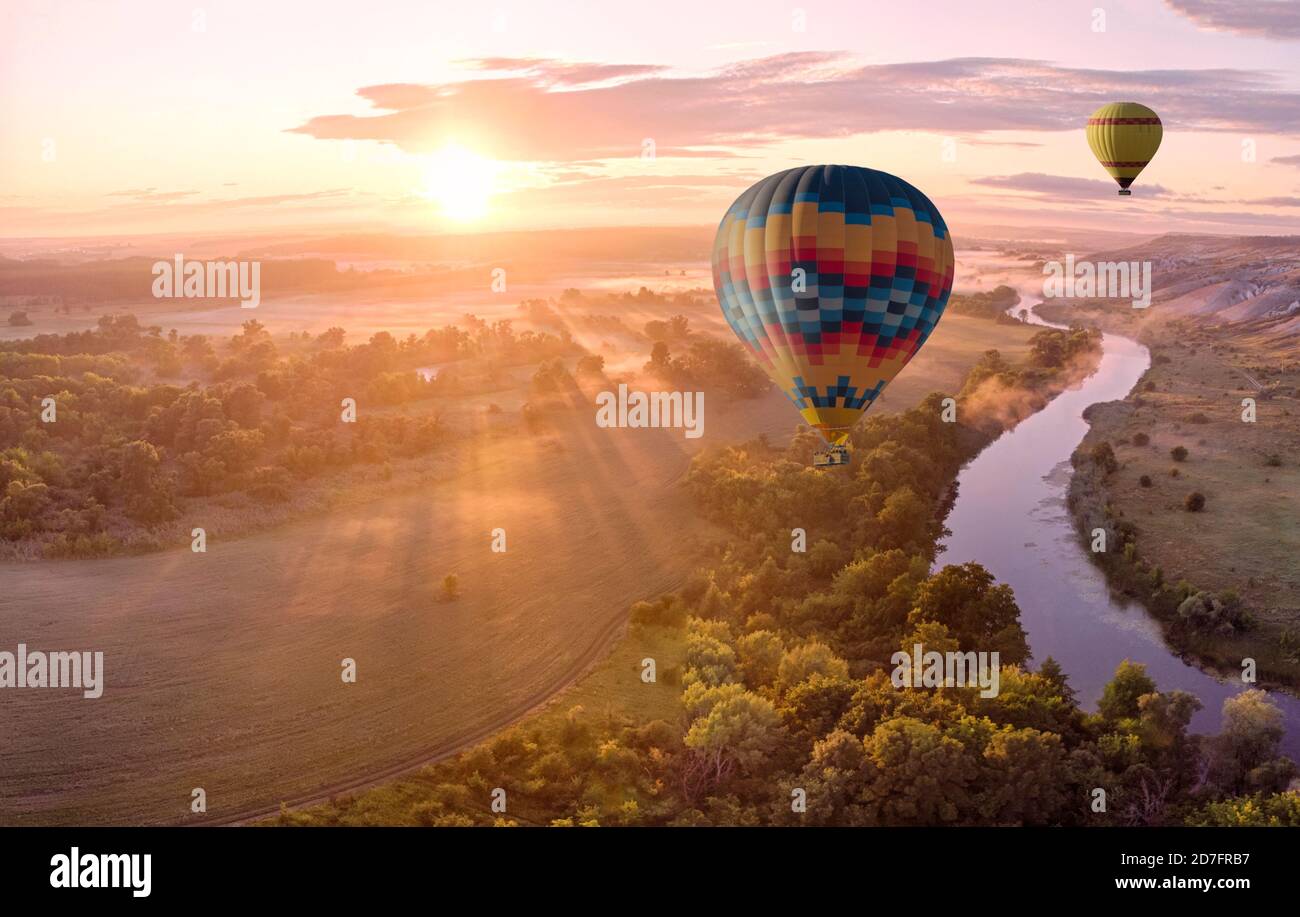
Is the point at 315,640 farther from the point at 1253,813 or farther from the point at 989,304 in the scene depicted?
the point at 989,304

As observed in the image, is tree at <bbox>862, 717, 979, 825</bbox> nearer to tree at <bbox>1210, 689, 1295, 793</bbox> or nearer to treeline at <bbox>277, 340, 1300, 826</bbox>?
treeline at <bbox>277, 340, 1300, 826</bbox>

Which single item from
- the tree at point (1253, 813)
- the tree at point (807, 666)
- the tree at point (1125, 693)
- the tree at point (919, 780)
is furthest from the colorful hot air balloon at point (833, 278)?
the tree at point (1253, 813)

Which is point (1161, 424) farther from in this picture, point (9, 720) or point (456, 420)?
point (9, 720)

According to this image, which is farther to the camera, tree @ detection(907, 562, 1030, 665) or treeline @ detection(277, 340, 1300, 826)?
tree @ detection(907, 562, 1030, 665)

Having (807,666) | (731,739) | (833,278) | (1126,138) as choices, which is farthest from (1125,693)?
(1126,138)

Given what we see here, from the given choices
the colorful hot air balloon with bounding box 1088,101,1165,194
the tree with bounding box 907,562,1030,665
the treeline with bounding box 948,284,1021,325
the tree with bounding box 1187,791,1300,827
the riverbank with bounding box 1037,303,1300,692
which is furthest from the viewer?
the treeline with bounding box 948,284,1021,325

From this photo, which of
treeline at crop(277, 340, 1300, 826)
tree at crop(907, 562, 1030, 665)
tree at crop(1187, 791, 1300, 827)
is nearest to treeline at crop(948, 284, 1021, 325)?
tree at crop(907, 562, 1030, 665)

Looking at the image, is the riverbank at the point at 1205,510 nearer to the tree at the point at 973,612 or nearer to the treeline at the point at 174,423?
the tree at the point at 973,612
